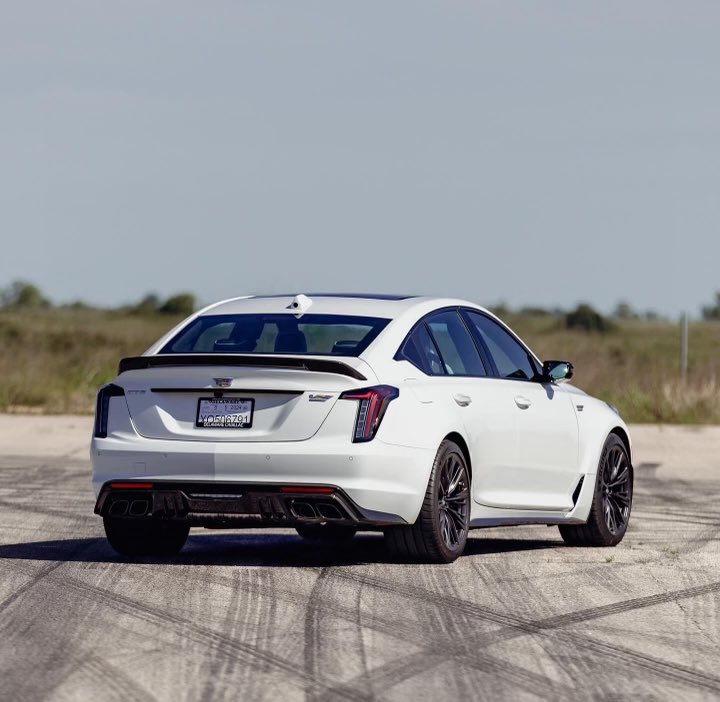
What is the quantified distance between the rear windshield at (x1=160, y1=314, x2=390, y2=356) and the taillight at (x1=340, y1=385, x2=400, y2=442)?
599 mm

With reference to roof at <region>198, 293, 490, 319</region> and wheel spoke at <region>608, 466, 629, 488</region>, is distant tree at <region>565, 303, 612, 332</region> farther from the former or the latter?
roof at <region>198, 293, 490, 319</region>

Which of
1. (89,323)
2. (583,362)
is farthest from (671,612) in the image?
(89,323)

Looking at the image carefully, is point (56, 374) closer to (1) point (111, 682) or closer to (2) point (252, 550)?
(2) point (252, 550)

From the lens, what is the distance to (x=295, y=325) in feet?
35.6

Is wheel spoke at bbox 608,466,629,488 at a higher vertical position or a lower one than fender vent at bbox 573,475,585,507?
lower

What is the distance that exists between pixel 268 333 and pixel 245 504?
53.0 inches

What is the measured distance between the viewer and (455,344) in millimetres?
11289

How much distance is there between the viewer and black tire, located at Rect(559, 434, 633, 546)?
12.3 meters

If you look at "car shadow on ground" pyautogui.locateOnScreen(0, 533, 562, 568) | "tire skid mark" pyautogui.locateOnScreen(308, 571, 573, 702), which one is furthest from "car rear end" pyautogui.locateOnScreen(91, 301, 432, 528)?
"tire skid mark" pyautogui.locateOnScreen(308, 571, 573, 702)

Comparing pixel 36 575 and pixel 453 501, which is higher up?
pixel 453 501

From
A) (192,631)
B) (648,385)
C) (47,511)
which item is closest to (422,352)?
(192,631)

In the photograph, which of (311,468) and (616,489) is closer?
(311,468)

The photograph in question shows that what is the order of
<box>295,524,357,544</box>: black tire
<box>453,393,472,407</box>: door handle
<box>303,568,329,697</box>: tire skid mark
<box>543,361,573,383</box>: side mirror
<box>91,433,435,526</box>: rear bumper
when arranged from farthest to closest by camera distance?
<box>295,524,357,544</box>: black tire → <box>543,361,573,383</box>: side mirror → <box>453,393,472,407</box>: door handle → <box>91,433,435,526</box>: rear bumper → <box>303,568,329,697</box>: tire skid mark

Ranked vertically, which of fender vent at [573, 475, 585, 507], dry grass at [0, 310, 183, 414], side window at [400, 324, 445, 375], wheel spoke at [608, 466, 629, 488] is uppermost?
side window at [400, 324, 445, 375]
